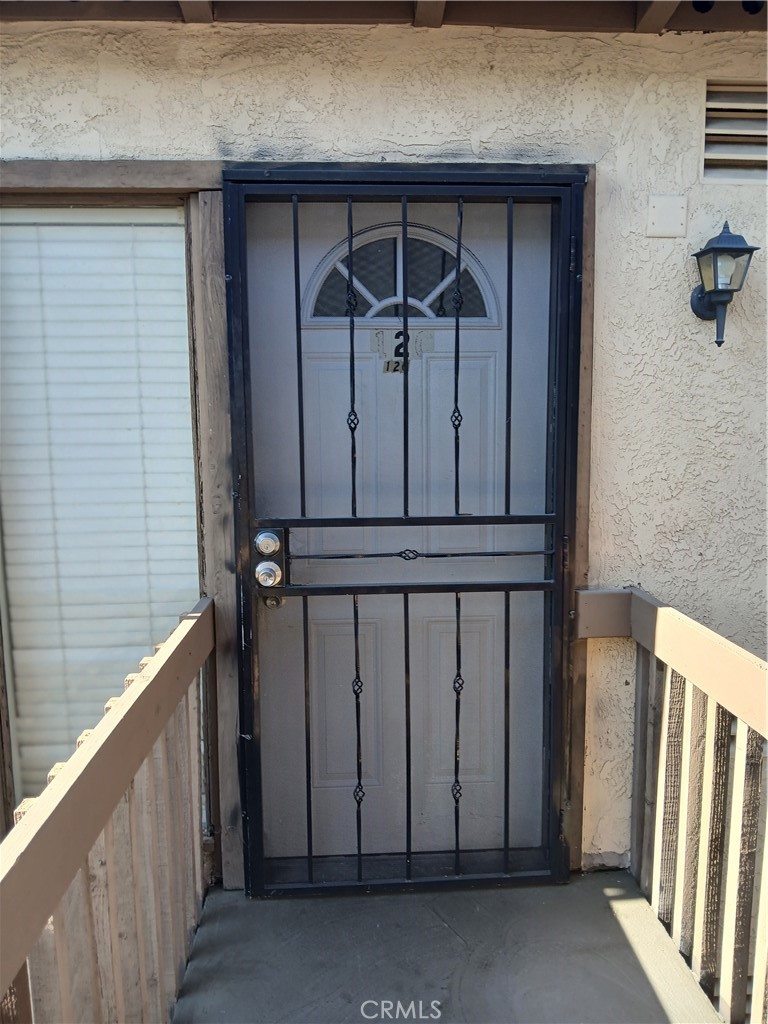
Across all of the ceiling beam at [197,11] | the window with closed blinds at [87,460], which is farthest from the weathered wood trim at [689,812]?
the ceiling beam at [197,11]

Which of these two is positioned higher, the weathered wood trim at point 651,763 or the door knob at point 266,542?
the door knob at point 266,542

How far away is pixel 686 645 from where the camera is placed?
6.25 ft

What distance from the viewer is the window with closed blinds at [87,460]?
87.0 inches

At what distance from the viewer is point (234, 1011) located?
1887 mm

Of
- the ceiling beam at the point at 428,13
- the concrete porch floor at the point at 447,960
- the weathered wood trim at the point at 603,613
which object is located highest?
the ceiling beam at the point at 428,13

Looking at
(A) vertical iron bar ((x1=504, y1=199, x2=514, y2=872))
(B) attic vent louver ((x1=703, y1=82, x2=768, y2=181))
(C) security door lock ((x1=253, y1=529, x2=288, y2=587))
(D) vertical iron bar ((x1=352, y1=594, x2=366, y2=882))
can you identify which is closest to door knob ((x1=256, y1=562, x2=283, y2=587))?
(C) security door lock ((x1=253, y1=529, x2=288, y2=587))

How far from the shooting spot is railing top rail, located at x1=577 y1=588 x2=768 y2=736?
1583 millimetres

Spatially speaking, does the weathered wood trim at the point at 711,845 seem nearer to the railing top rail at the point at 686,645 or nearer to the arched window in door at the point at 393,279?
the railing top rail at the point at 686,645

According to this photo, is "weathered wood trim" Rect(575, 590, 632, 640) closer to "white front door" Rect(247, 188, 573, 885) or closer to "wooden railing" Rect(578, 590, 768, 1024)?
"wooden railing" Rect(578, 590, 768, 1024)

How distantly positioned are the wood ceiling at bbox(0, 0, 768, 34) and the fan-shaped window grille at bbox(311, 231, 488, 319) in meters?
0.61

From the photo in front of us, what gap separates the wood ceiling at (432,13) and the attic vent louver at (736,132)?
0.18 metres

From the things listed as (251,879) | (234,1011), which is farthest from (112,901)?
(251,879)

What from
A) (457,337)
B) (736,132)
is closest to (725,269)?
(736,132)

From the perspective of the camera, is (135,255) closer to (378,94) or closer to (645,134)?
(378,94)
